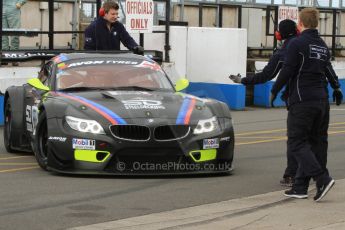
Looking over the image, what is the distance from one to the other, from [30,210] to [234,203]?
1.88 metres

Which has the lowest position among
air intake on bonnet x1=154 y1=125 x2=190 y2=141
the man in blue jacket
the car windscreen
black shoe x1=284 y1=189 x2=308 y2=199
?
black shoe x1=284 y1=189 x2=308 y2=199

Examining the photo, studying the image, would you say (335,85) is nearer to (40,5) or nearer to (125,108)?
(125,108)

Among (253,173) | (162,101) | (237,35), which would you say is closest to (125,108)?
(162,101)

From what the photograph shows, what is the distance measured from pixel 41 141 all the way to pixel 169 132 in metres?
1.60

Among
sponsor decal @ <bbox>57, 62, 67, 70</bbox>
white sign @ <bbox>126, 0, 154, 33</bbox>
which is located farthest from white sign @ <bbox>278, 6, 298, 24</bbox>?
sponsor decal @ <bbox>57, 62, 67, 70</bbox>

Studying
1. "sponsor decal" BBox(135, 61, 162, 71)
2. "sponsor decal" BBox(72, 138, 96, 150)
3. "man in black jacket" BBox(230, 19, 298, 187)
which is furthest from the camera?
"sponsor decal" BBox(135, 61, 162, 71)

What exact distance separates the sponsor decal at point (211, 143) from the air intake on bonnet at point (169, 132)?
234mm

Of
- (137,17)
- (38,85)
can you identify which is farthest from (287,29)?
(137,17)

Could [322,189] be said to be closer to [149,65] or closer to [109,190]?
[109,190]

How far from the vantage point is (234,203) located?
28.3 feet

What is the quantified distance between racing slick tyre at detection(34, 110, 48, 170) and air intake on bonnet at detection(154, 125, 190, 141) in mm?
1342

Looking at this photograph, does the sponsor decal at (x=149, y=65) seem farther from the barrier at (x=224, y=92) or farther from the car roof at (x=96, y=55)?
the barrier at (x=224, y=92)

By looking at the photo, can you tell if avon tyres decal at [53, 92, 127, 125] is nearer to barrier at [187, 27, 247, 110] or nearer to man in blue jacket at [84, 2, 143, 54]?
man in blue jacket at [84, 2, 143, 54]

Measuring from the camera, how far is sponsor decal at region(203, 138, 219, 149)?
1015cm
